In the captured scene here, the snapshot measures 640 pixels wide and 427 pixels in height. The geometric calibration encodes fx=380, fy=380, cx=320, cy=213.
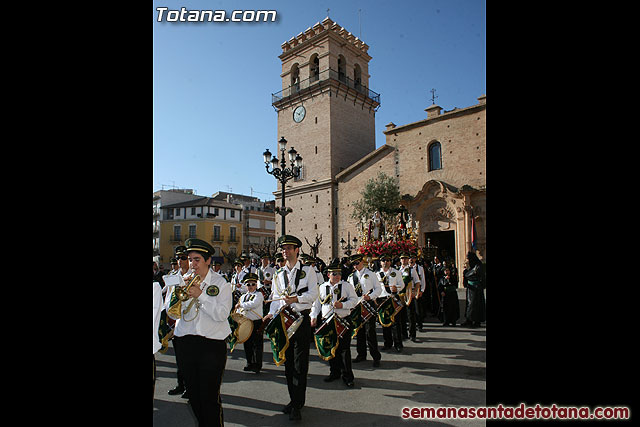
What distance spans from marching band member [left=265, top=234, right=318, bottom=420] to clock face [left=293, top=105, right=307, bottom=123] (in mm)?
30859

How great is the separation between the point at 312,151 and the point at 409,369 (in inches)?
1125

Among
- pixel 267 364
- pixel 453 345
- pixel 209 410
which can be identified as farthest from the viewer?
pixel 453 345

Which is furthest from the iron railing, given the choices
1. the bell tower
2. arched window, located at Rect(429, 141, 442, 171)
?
arched window, located at Rect(429, 141, 442, 171)

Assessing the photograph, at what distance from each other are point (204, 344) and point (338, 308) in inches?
113

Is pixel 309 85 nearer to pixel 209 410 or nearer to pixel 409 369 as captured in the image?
pixel 409 369

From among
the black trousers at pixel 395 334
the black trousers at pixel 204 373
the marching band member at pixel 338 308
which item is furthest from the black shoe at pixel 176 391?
the black trousers at pixel 395 334

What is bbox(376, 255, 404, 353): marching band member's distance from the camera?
321 inches

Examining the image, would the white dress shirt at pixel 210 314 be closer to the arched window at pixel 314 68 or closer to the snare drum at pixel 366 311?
the snare drum at pixel 366 311

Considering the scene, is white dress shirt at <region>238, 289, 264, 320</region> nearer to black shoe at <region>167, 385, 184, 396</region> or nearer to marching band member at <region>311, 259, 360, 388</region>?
marching band member at <region>311, 259, 360, 388</region>

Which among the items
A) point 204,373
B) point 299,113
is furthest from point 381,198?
point 204,373
